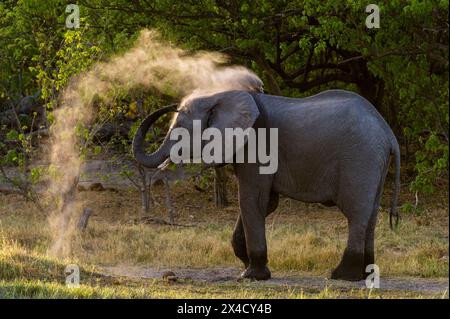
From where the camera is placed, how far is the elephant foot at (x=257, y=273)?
1057 centimetres

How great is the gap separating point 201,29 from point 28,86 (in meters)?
10.9

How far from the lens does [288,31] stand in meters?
17.4

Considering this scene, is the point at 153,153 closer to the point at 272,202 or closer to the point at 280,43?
the point at 272,202

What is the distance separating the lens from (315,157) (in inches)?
412

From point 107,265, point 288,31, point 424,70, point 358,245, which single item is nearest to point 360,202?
point 358,245

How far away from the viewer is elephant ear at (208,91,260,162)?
33.9 ft

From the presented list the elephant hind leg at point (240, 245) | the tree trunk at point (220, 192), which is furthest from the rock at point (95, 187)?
the elephant hind leg at point (240, 245)

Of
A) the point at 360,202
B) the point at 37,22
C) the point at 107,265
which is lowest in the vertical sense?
the point at 107,265

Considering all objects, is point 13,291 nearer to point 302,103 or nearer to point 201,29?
point 302,103

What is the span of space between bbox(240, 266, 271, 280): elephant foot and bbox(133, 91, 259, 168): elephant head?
58.3 inches

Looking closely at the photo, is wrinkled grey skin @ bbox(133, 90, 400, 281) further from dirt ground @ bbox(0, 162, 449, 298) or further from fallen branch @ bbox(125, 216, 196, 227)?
fallen branch @ bbox(125, 216, 196, 227)

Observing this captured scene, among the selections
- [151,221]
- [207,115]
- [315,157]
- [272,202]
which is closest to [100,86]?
[151,221]

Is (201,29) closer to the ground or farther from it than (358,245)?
farther from it

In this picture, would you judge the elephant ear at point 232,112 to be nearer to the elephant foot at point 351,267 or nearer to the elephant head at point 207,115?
the elephant head at point 207,115
